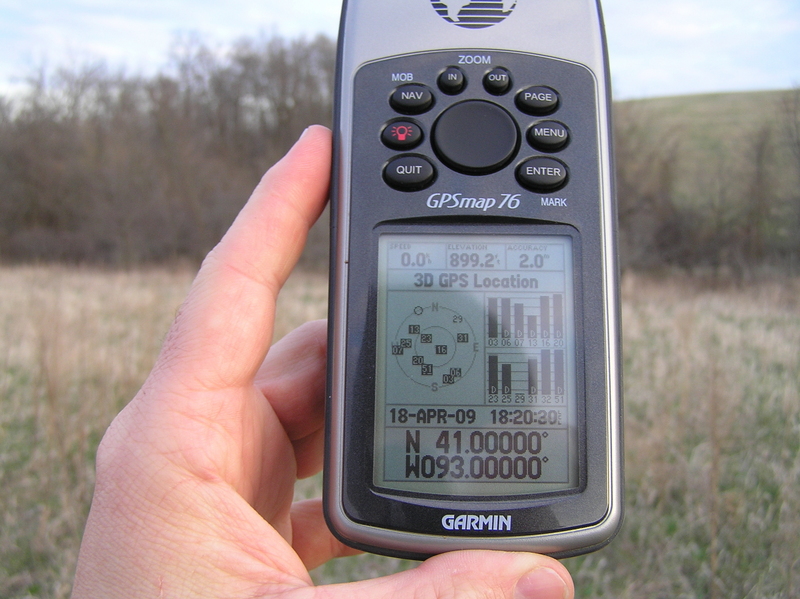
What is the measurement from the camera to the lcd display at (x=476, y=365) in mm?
1419

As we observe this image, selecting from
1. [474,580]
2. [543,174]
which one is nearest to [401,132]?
[543,174]

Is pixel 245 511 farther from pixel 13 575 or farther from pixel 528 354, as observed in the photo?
pixel 13 575

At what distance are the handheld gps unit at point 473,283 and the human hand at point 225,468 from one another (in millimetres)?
138

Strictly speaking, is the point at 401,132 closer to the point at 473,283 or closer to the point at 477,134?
the point at 477,134

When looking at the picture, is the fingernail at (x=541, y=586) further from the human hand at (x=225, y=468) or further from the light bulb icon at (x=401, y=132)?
the light bulb icon at (x=401, y=132)

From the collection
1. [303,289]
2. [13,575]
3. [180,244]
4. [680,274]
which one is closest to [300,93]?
[180,244]

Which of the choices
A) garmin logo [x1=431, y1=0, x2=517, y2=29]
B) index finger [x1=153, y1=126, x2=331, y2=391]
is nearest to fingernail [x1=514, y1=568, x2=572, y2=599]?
index finger [x1=153, y1=126, x2=331, y2=391]

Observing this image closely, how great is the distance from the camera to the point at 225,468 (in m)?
1.29

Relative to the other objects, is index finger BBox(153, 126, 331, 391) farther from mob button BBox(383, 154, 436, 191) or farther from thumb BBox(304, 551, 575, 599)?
thumb BBox(304, 551, 575, 599)

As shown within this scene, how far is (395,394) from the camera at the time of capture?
1451mm

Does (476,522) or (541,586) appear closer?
(541,586)

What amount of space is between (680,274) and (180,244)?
608 inches

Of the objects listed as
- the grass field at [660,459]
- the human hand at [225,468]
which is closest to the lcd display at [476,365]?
the human hand at [225,468]

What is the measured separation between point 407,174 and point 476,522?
84 centimetres
